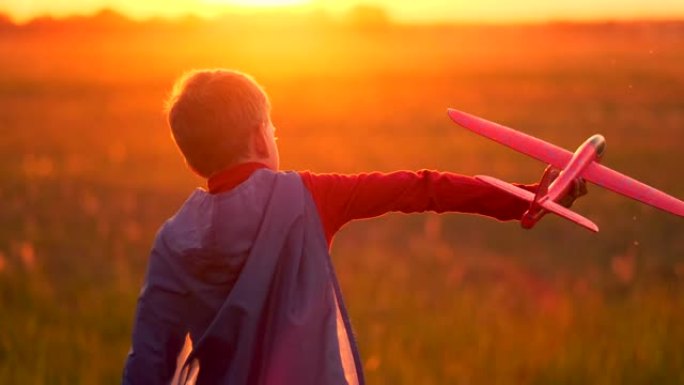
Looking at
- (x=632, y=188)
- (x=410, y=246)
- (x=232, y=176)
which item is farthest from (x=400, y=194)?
(x=410, y=246)

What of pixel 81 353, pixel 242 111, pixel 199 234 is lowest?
pixel 81 353

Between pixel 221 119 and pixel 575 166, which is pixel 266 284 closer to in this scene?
pixel 221 119

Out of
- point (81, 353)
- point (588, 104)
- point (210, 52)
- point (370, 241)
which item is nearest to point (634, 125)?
point (588, 104)

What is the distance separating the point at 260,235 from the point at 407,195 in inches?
13.9

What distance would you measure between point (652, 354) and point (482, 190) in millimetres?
2823

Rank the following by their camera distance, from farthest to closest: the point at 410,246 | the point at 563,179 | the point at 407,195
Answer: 1. the point at 410,246
2. the point at 407,195
3. the point at 563,179

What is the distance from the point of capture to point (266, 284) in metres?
2.61

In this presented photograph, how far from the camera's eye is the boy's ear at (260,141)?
2674mm

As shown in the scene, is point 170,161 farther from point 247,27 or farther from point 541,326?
point 247,27

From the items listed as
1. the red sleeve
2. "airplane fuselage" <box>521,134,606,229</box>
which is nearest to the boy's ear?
the red sleeve

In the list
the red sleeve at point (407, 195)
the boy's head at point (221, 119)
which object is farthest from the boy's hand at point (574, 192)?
the boy's head at point (221, 119)

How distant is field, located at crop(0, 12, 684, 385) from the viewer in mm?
5223

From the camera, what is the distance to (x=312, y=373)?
2.65 meters

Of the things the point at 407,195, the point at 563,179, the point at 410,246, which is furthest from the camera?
the point at 410,246
